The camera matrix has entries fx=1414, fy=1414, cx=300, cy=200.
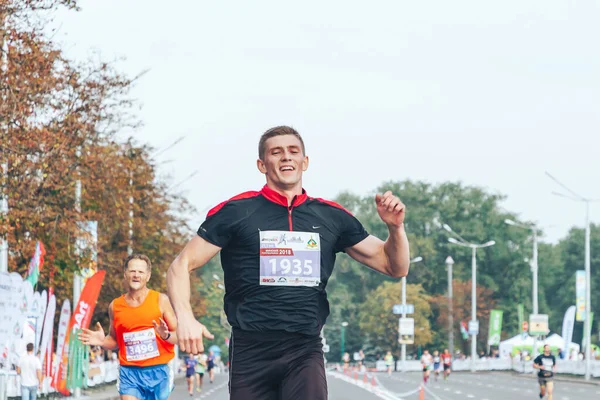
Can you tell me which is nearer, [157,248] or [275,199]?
[275,199]

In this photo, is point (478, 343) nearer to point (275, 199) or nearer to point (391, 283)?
point (391, 283)

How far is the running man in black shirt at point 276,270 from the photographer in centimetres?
694

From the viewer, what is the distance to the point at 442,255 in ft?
415

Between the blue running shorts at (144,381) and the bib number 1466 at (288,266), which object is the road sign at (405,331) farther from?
the bib number 1466 at (288,266)

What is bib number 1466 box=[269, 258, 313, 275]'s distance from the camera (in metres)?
6.92

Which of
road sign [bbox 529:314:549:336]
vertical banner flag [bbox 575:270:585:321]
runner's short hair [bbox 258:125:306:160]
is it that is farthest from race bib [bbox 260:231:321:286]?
road sign [bbox 529:314:549:336]

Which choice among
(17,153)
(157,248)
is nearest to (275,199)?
(17,153)

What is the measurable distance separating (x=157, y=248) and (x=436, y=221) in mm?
83435

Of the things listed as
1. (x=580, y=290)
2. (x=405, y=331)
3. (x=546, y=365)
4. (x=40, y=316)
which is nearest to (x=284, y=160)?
(x=40, y=316)

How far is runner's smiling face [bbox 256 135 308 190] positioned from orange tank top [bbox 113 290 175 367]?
534 centimetres

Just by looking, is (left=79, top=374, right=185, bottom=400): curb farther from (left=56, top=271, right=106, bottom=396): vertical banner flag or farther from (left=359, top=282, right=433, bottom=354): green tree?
(left=359, top=282, right=433, bottom=354): green tree

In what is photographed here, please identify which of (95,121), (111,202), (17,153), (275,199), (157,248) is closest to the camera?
(275,199)

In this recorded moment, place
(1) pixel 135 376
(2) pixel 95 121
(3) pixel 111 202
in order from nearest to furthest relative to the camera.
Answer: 1. (1) pixel 135 376
2. (2) pixel 95 121
3. (3) pixel 111 202

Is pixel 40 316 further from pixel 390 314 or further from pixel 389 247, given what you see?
pixel 390 314
